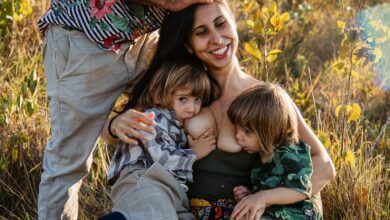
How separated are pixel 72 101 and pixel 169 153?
60 centimetres

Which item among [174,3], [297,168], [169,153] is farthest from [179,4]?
[297,168]

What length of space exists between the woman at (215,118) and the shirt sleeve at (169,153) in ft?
0.25

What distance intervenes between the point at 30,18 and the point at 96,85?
217 cm

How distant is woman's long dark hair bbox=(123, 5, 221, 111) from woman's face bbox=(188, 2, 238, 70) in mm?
36

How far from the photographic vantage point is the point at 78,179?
3559 mm

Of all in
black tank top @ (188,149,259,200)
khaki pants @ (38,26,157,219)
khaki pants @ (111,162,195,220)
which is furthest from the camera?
khaki pants @ (38,26,157,219)

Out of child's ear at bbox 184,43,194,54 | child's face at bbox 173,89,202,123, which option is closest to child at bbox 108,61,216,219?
child's face at bbox 173,89,202,123

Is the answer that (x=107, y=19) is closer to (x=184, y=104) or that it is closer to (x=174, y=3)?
(x=174, y=3)

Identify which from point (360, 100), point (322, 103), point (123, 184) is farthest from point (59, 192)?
point (360, 100)

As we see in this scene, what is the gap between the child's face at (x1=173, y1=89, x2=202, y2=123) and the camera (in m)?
3.13

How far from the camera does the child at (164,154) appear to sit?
295 cm

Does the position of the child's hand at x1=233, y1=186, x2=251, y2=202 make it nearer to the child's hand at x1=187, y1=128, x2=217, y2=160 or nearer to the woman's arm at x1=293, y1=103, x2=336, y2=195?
the child's hand at x1=187, y1=128, x2=217, y2=160

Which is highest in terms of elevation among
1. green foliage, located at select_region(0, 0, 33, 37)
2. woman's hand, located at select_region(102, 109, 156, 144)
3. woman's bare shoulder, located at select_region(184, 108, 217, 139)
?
green foliage, located at select_region(0, 0, 33, 37)

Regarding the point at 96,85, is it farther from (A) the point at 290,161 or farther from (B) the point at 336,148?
(B) the point at 336,148
